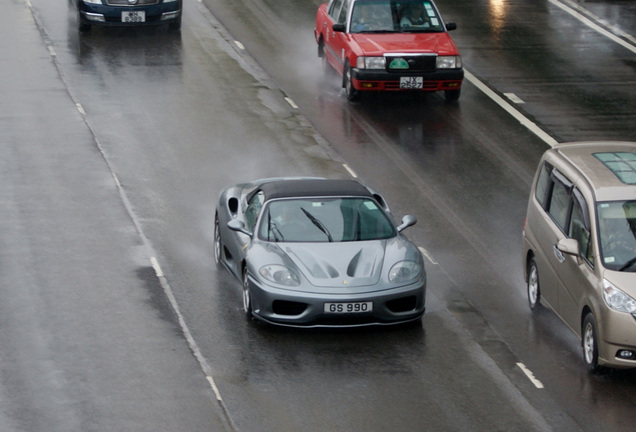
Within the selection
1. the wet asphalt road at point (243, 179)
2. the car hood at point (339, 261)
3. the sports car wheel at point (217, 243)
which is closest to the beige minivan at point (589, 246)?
the wet asphalt road at point (243, 179)

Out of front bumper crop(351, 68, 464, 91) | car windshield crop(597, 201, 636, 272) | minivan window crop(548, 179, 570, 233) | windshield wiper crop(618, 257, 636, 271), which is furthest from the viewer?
front bumper crop(351, 68, 464, 91)

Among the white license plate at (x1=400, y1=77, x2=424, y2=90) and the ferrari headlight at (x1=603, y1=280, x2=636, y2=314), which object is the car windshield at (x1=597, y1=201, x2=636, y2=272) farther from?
the white license plate at (x1=400, y1=77, x2=424, y2=90)

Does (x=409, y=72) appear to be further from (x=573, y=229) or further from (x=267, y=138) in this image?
(x=573, y=229)

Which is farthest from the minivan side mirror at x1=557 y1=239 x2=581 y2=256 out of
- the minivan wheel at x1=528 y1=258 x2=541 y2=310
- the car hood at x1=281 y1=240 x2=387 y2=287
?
the car hood at x1=281 y1=240 x2=387 y2=287

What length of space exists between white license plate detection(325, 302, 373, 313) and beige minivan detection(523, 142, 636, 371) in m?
1.93

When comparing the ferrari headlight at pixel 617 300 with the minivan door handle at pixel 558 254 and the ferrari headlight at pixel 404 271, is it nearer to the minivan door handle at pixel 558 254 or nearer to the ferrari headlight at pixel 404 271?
the minivan door handle at pixel 558 254

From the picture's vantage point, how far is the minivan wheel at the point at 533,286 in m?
13.9

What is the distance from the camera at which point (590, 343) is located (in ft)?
39.5

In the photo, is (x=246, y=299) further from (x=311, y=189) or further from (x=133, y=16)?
(x=133, y=16)

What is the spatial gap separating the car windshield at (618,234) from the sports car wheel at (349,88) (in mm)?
10440

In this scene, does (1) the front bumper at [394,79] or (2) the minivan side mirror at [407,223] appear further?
(1) the front bumper at [394,79]

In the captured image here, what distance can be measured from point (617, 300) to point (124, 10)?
17.4 metres

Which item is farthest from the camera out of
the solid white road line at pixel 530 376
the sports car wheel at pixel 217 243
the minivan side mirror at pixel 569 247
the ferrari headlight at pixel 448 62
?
the ferrari headlight at pixel 448 62

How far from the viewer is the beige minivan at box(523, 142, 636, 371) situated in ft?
38.3
